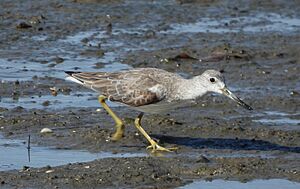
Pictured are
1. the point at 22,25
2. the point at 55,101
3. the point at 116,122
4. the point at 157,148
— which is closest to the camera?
the point at 157,148

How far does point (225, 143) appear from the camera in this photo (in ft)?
40.2

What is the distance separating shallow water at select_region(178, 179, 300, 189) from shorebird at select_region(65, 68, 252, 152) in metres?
1.36

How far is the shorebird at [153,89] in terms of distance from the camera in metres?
11.8

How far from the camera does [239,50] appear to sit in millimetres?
16641

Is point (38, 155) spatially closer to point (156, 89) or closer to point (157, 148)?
point (157, 148)

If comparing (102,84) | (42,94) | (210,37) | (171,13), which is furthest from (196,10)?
(102,84)

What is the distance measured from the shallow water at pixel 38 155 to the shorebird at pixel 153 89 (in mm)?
607

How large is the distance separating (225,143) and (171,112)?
1.41 m

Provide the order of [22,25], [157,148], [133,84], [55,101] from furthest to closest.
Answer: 1. [22,25]
2. [55,101]
3. [133,84]
4. [157,148]

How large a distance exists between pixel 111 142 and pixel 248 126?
1.89 meters

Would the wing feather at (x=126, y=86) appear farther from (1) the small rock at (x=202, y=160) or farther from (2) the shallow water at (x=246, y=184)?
(2) the shallow water at (x=246, y=184)

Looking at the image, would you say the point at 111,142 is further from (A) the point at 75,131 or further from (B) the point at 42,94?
(B) the point at 42,94

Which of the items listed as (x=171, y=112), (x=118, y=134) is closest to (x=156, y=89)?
(x=118, y=134)

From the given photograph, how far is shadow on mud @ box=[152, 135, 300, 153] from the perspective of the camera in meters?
12.1
